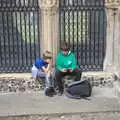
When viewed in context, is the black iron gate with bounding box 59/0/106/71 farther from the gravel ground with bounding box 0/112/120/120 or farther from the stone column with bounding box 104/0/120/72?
the gravel ground with bounding box 0/112/120/120

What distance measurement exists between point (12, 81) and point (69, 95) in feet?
4.09

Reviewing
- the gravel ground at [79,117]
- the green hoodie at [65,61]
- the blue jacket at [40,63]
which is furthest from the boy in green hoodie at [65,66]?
A: the gravel ground at [79,117]

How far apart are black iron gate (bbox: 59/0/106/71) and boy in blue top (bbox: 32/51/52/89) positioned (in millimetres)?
602

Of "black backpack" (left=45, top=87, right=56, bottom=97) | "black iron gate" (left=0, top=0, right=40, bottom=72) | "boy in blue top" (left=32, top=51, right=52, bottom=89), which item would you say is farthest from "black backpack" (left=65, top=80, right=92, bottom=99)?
"black iron gate" (left=0, top=0, right=40, bottom=72)

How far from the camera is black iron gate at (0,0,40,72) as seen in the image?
29.6 feet

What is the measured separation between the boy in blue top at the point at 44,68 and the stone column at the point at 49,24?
0.89ft

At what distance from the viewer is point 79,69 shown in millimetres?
8961

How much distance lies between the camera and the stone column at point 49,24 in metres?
8.88

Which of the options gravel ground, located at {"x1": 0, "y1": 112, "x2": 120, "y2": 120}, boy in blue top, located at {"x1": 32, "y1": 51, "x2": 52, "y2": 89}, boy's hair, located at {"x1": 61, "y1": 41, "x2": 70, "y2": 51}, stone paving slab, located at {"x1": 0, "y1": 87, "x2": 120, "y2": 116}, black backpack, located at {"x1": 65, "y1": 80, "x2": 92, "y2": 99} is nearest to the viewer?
gravel ground, located at {"x1": 0, "y1": 112, "x2": 120, "y2": 120}

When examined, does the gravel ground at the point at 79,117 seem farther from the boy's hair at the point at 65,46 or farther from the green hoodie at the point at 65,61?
the boy's hair at the point at 65,46

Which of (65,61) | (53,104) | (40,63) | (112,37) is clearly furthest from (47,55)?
(112,37)

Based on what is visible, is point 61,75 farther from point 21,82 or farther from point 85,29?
point 85,29

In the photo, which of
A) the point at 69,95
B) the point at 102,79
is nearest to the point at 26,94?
the point at 69,95

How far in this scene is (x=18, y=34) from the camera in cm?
917
